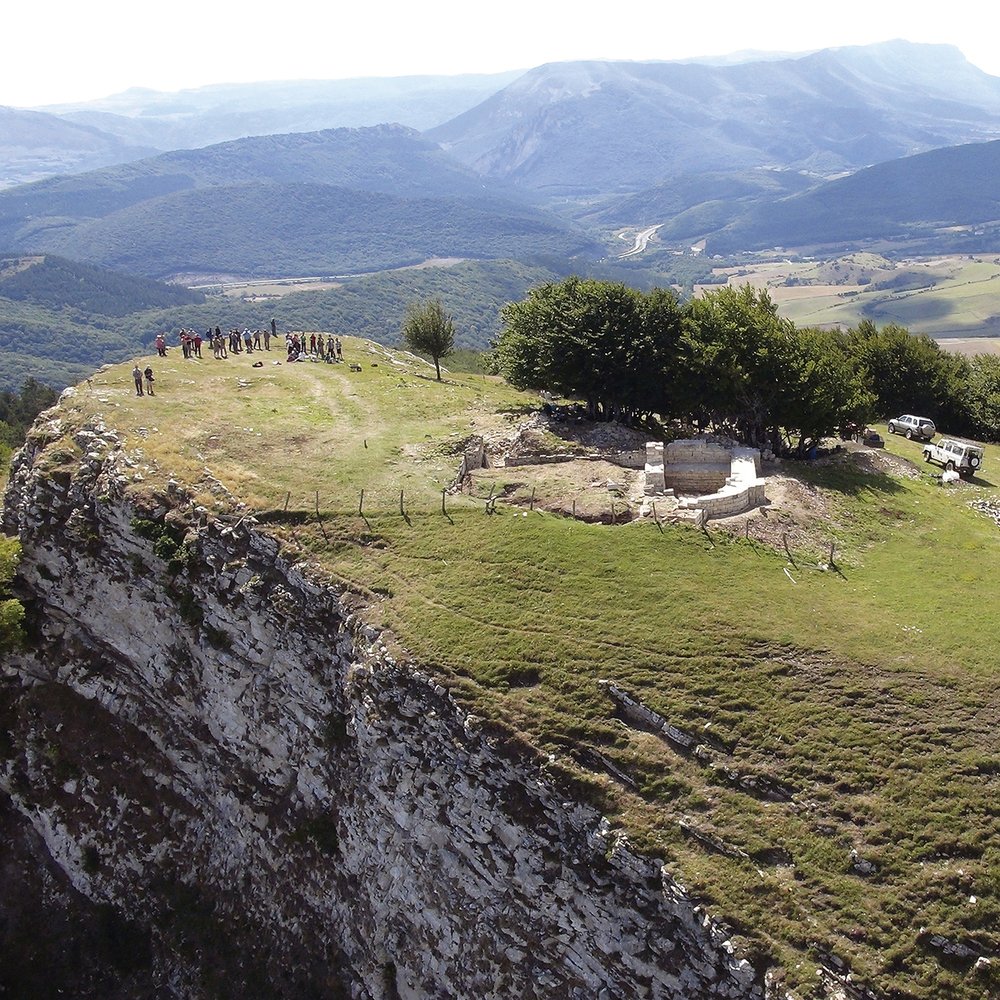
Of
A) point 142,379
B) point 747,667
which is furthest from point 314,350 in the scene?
point 747,667

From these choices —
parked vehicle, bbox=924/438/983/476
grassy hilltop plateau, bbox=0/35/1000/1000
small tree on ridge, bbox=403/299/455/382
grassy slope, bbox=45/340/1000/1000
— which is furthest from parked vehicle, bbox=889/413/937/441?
small tree on ridge, bbox=403/299/455/382

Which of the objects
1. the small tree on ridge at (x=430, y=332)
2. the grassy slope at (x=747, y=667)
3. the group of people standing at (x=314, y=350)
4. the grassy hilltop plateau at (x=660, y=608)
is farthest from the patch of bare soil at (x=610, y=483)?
the group of people standing at (x=314, y=350)

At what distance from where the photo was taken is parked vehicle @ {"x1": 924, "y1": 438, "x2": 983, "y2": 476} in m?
48.4

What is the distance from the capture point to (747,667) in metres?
27.6

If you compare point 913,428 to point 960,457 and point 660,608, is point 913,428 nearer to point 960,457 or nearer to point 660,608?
point 960,457

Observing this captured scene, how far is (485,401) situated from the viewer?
55531 millimetres

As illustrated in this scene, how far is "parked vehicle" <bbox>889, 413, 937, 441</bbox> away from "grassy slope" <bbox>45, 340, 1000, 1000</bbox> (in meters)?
22.5

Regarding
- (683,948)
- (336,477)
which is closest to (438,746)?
(683,948)

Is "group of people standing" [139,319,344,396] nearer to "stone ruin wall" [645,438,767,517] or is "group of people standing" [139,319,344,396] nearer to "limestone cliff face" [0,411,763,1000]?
"limestone cliff face" [0,411,763,1000]

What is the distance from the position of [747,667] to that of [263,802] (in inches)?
815

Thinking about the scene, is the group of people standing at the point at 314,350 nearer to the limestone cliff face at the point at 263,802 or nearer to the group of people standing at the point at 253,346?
the group of people standing at the point at 253,346

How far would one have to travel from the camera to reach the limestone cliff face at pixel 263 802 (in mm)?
24969

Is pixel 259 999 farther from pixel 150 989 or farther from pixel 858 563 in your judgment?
pixel 858 563

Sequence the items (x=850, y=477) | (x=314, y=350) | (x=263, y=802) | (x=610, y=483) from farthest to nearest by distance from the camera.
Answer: (x=314, y=350) → (x=850, y=477) → (x=610, y=483) → (x=263, y=802)
